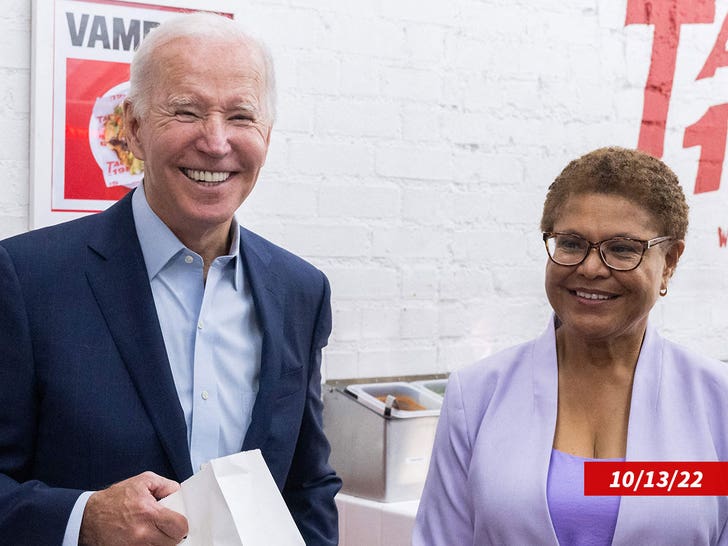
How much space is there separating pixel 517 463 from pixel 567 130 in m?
1.65

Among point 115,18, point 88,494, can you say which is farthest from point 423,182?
point 88,494

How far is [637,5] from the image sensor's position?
2.96 metres

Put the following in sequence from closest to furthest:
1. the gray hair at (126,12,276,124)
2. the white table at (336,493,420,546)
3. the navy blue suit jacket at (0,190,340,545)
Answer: the navy blue suit jacket at (0,190,340,545) < the gray hair at (126,12,276,124) < the white table at (336,493,420,546)

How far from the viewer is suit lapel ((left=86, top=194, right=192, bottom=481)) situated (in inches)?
50.8

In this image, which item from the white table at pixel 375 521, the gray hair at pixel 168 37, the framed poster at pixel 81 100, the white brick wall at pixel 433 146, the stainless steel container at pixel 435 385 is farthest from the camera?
the stainless steel container at pixel 435 385

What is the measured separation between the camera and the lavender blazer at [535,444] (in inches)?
54.1

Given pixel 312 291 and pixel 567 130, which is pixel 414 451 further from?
pixel 567 130

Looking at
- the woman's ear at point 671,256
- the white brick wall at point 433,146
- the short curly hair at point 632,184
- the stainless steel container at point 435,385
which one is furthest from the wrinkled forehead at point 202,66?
the stainless steel container at point 435,385

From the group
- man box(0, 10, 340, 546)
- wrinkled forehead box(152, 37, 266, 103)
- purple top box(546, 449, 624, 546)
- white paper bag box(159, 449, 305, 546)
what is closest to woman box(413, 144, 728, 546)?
purple top box(546, 449, 624, 546)

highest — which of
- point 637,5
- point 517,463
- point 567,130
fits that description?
point 637,5

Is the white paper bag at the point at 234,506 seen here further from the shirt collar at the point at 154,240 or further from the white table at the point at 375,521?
the white table at the point at 375,521

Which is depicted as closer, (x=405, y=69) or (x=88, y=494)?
(x=88, y=494)

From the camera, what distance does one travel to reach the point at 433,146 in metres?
2.65
